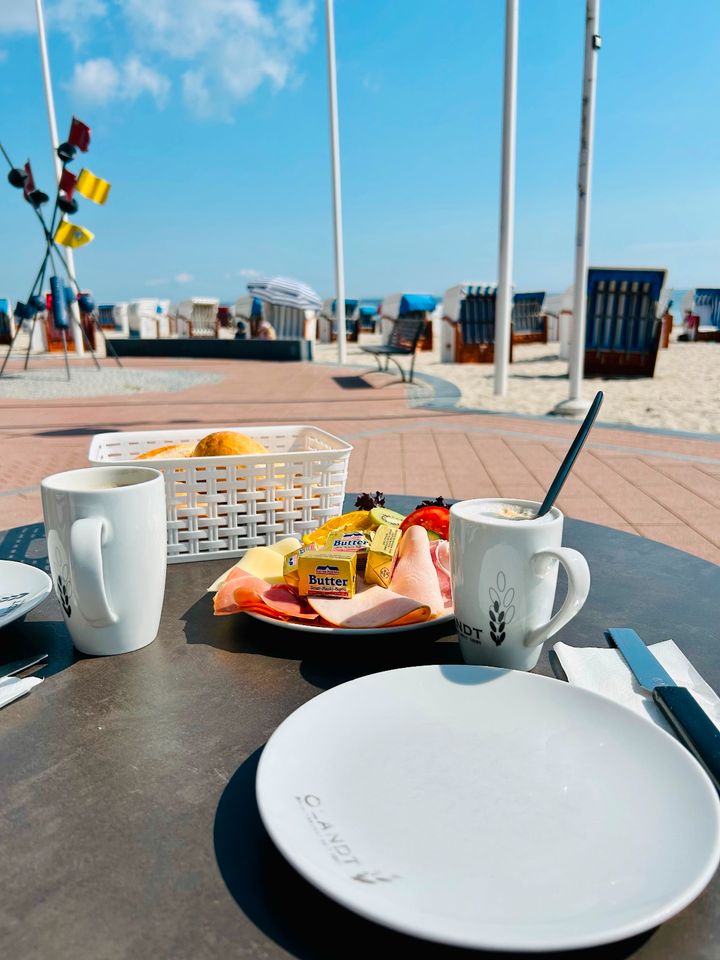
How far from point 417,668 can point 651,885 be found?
322 mm

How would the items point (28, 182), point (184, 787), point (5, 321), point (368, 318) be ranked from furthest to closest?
1. point (368, 318)
2. point (5, 321)
3. point (28, 182)
4. point (184, 787)

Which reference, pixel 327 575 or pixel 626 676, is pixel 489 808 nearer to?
pixel 626 676

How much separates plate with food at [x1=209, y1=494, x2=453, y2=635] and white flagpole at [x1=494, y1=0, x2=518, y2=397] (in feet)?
22.8

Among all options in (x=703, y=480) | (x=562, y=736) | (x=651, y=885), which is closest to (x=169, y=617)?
(x=562, y=736)

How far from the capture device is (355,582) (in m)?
0.95

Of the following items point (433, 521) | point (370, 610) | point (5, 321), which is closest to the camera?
point (370, 610)

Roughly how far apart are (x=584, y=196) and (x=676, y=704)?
6694 millimetres

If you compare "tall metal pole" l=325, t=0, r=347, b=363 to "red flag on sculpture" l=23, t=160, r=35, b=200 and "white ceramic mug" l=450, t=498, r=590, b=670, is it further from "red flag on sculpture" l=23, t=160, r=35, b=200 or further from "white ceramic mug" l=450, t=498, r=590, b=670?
"white ceramic mug" l=450, t=498, r=590, b=670

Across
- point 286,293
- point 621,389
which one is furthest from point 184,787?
point 286,293

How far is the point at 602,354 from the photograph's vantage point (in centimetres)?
1003

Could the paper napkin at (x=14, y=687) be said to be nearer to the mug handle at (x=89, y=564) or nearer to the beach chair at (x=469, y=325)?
the mug handle at (x=89, y=564)

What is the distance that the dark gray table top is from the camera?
468 millimetres

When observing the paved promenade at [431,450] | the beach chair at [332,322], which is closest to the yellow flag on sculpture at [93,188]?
the paved promenade at [431,450]

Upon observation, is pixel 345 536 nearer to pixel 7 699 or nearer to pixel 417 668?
pixel 417 668
